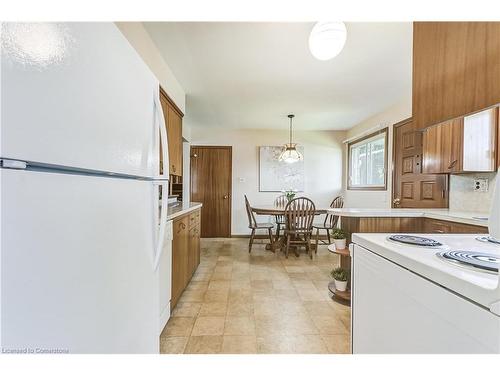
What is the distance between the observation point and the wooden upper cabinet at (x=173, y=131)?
8.46ft

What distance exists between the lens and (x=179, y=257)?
2246mm

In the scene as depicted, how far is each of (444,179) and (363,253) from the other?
101 inches

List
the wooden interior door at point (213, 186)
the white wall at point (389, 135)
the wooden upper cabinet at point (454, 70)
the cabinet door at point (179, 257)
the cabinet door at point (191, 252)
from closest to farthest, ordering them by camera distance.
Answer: the wooden upper cabinet at point (454, 70) → the cabinet door at point (179, 257) → the cabinet door at point (191, 252) → the white wall at point (389, 135) → the wooden interior door at point (213, 186)

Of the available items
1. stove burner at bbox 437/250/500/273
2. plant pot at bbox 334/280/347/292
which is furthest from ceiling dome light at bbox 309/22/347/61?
plant pot at bbox 334/280/347/292

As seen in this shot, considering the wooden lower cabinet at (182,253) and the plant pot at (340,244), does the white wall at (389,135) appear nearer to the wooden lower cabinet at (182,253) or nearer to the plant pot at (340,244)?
the plant pot at (340,244)

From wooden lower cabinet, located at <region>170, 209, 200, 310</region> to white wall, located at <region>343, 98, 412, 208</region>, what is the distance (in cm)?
321

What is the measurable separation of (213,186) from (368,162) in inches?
131

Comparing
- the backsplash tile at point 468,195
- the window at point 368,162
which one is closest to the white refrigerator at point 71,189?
the backsplash tile at point 468,195

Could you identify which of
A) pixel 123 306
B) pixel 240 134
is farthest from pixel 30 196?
pixel 240 134

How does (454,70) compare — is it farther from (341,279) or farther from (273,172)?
(273,172)

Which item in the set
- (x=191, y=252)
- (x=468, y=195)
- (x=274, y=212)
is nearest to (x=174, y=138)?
(x=191, y=252)

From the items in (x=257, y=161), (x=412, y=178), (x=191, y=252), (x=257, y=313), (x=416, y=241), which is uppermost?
(x=257, y=161)

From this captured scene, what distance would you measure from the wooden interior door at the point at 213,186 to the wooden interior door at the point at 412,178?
327 cm
